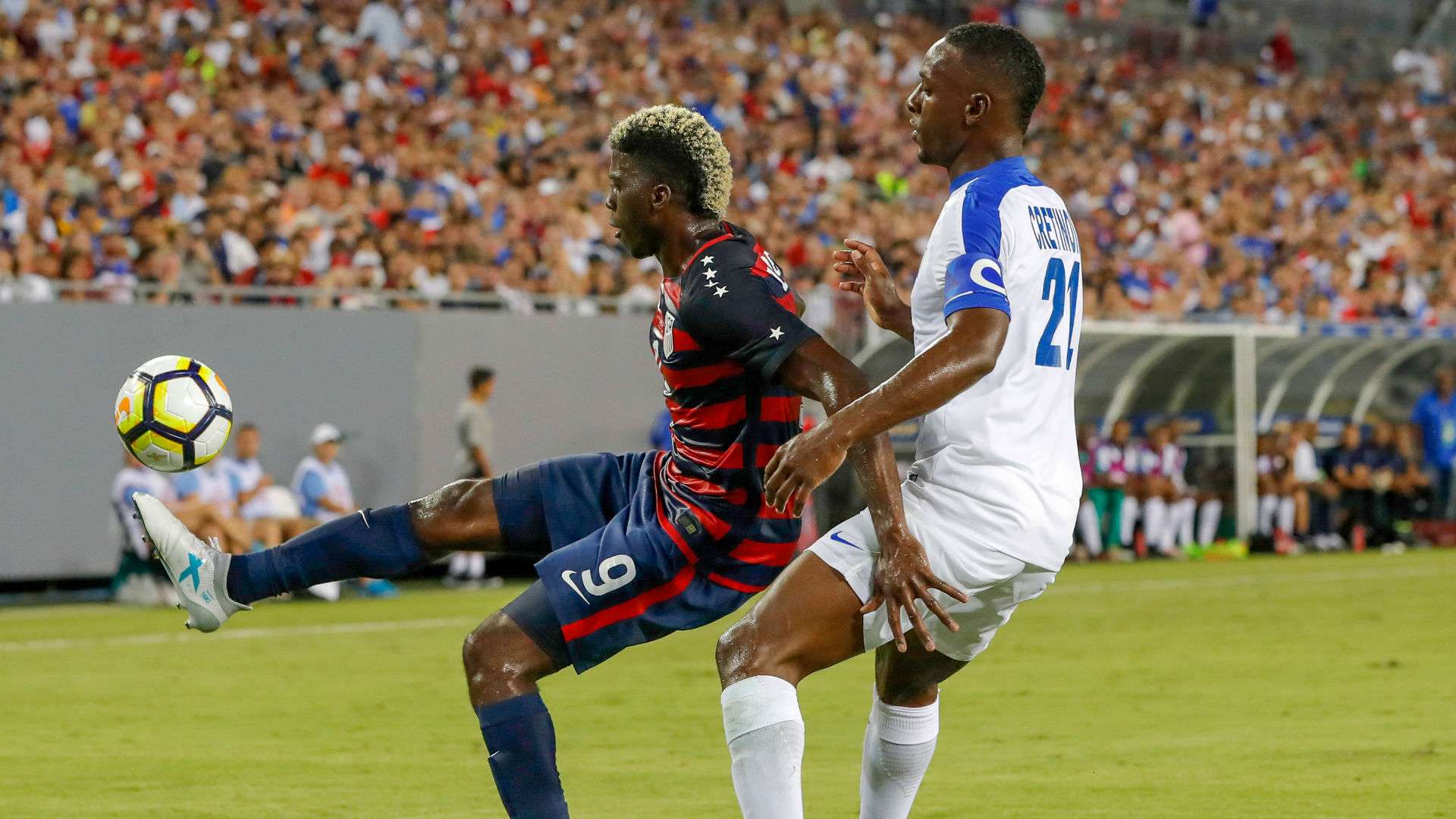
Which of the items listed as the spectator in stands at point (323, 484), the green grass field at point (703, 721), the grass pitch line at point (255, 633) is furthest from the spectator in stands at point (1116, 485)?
the grass pitch line at point (255, 633)

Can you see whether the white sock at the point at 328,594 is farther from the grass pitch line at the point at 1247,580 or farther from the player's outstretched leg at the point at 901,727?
the player's outstretched leg at the point at 901,727

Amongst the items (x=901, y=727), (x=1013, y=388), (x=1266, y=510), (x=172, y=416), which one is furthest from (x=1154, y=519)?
(x=1013, y=388)

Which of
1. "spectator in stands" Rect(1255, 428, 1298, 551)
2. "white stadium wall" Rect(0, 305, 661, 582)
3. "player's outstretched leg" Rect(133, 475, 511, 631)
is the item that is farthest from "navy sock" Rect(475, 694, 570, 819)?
"spectator in stands" Rect(1255, 428, 1298, 551)

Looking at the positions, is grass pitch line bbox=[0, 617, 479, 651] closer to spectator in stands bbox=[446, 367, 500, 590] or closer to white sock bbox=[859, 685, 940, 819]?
spectator in stands bbox=[446, 367, 500, 590]

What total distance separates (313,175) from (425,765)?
1166 centimetres

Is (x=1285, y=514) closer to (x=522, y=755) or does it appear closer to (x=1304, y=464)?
(x=1304, y=464)

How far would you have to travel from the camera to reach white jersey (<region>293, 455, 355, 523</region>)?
1609 centimetres

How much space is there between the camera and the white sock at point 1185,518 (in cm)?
2089

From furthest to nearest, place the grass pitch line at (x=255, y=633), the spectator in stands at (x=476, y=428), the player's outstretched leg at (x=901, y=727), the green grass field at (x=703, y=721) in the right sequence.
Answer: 1. the spectator in stands at (x=476, y=428)
2. the grass pitch line at (x=255, y=633)
3. the green grass field at (x=703, y=721)
4. the player's outstretched leg at (x=901, y=727)

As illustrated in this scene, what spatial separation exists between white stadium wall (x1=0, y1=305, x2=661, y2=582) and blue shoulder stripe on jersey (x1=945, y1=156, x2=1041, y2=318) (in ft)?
40.8

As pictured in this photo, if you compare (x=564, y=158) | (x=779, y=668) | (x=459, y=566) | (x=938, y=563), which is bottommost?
(x=459, y=566)

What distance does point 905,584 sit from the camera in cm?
431

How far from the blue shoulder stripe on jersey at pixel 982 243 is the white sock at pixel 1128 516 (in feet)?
53.1

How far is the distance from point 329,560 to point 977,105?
2135 mm
